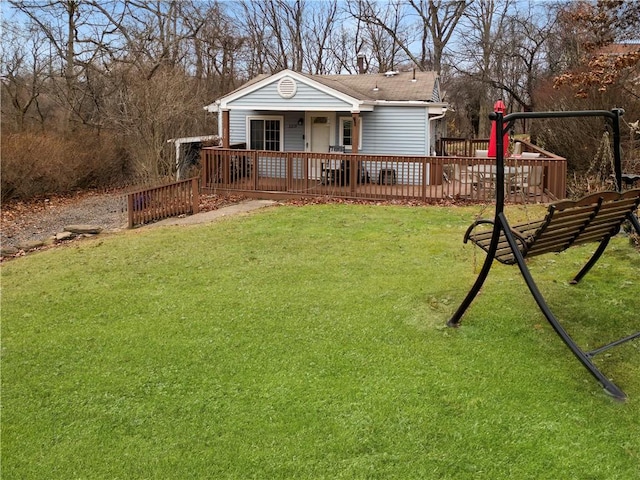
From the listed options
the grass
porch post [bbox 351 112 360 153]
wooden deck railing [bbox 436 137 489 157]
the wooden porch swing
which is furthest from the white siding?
the wooden porch swing

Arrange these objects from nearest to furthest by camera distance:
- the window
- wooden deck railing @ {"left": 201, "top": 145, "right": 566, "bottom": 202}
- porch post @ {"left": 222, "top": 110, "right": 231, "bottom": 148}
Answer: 1. wooden deck railing @ {"left": 201, "top": 145, "right": 566, "bottom": 202}
2. porch post @ {"left": 222, "top": 110, "right": 231, "bottom": 148}
3. the window

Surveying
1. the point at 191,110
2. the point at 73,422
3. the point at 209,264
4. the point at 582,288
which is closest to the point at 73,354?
the point at 73,422

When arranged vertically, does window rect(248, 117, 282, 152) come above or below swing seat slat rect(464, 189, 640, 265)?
above

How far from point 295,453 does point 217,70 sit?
96.5 feet

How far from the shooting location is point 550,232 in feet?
12.8

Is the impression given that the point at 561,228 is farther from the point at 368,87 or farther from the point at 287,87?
the point at 368,87

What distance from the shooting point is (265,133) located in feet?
59.1

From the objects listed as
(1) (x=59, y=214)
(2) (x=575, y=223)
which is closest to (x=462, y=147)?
(1) (x=59, y=214)

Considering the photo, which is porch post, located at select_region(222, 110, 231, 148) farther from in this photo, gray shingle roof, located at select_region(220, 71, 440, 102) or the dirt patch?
the dirt patch

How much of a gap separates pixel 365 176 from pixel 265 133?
576 centimetres

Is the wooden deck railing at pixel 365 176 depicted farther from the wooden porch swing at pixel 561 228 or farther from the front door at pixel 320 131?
the wooden porch swing at pixel 561 228

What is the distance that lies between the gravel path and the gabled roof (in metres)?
4.53

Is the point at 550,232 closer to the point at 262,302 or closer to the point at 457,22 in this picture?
the point at 262,302

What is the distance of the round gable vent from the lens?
15844 mm
